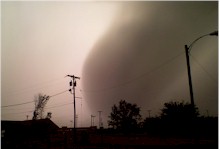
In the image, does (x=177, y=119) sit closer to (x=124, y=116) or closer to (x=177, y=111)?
(x=177, y=111)

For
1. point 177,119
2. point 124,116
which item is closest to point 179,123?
point 177,119

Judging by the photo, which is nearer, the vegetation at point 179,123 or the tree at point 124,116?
the vegetation at point 179,123

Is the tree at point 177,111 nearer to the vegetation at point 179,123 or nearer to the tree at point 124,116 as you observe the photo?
the vegetation at point 179,123

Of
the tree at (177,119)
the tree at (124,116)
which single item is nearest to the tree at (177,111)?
the tree at (177,119)

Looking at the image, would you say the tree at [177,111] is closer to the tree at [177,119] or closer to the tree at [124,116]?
the tree at [177,119]

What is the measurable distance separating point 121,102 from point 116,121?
27.1ft

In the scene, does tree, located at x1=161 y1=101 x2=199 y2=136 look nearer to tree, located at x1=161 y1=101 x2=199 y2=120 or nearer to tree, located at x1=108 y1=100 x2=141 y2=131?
tree, located at x1=161 y1=101 x2=199 y2=120

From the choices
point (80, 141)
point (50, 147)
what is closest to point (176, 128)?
point (80, 141)

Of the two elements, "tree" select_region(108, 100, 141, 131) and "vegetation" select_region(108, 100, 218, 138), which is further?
"tree" select_region(108, 100, 141, 131)

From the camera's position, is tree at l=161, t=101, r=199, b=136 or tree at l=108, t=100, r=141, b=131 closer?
tree at l=161, t=101, r=199, b=136

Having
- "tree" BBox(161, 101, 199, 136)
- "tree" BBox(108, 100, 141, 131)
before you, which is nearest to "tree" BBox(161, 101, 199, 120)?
"tree" BBox(161, 101, 199, 136)

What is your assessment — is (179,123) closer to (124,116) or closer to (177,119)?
(177,119)

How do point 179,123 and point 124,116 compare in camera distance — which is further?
point 124,116

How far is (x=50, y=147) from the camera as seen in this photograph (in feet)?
89.7
